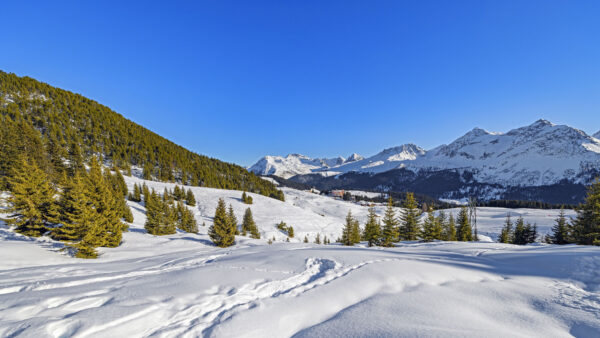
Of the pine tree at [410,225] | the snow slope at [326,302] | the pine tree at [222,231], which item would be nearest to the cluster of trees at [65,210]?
the snow slope at [326,302]

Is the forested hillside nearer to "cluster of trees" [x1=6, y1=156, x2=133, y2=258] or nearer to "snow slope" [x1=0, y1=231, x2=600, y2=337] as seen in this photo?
"cluster of trees" [x1=6, y1=156, x2=133, y2=258]

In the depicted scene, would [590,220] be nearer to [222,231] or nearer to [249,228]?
[222,231]

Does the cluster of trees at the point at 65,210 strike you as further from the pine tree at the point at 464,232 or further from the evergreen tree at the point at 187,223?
the pine tree at the point at 464,232

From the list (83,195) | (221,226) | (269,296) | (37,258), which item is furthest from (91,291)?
(221,226)

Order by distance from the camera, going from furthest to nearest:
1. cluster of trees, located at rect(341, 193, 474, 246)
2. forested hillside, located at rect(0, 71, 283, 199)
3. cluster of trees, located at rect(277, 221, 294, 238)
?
forested hillside, located at rect(0, 71, 283, 199)
cluster of trees, located at rect(277, 221, 294, 238)
cluster of trees, located at rect(341, 193, 474, 246)

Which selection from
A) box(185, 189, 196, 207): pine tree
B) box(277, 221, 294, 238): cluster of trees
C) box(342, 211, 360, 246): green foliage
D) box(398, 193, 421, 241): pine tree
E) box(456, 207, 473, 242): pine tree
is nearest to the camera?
box(398, 193, 421, 241): pine tree

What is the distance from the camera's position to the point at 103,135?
91.2m

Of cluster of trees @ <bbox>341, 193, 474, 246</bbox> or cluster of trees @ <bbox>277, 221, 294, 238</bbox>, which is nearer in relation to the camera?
cluster of trees @ <bbox>341, 193, 474, 246</bbox>

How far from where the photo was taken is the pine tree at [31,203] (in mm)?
16516

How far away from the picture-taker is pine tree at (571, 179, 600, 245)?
809 inches

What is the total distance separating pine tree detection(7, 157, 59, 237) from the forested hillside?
6211 cm

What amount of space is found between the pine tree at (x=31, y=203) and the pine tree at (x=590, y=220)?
4617cm

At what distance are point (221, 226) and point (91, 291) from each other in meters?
21.4

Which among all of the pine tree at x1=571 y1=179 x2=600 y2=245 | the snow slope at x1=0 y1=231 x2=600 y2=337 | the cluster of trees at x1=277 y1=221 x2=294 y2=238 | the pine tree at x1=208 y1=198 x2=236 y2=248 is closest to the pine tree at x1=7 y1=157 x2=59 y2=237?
the pine tree at x1=208 y1=198 x2=236 y2=248
